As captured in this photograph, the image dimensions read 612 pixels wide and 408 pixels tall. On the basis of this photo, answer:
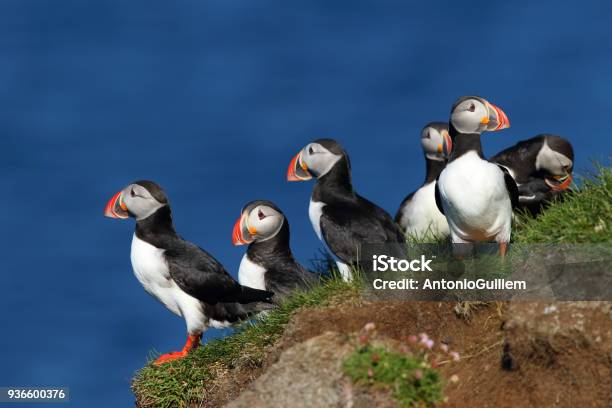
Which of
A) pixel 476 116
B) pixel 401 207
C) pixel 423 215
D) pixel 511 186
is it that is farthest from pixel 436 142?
pixel 511 186

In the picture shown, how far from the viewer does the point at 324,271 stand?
1109cm

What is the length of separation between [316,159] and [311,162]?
6cm

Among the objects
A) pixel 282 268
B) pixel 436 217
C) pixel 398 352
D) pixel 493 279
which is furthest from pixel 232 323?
pixel 398 352

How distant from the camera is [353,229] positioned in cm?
1071

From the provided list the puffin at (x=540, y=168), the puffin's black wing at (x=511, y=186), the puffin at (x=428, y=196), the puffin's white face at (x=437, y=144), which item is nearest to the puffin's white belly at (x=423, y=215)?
the puffin at (x=428, y=196)

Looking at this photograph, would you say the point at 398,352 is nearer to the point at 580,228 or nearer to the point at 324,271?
the point at 580,228

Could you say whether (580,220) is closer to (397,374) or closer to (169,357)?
(397,374)

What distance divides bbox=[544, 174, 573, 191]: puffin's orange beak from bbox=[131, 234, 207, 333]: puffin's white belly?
3699mm

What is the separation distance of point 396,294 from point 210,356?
7.32ft

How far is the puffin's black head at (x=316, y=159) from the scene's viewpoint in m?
11.4

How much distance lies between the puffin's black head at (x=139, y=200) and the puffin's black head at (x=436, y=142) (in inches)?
116

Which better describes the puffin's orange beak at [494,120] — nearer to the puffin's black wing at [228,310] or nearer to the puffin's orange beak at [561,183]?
the puffin's orange beak at [561,183]

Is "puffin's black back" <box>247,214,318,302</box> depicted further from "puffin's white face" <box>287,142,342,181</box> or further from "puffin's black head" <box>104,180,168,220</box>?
"puffin's black head" <box>104,180,168,220</box>

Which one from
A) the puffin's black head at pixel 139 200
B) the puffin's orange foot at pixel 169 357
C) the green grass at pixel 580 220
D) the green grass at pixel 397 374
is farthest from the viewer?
the puffin's black head at pixel 139 200
